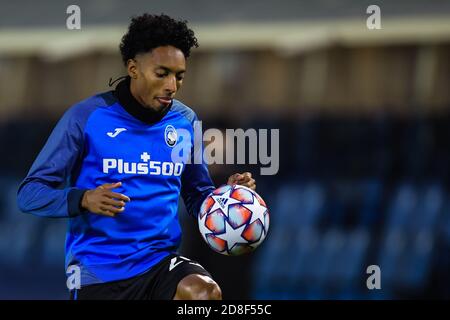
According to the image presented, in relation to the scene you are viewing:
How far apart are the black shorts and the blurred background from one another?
514 centimetres

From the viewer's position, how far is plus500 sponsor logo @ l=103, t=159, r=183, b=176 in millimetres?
4066

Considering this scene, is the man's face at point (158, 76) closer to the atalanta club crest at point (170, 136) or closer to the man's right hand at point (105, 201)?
the atalanta club crest at point (170, 136)

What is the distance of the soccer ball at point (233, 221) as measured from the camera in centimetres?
408

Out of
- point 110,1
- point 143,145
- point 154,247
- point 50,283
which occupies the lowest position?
point 50,283

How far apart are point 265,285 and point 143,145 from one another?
5.96 m

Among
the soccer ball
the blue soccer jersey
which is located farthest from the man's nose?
the soccer ball

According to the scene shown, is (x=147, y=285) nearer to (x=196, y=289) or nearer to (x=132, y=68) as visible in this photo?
(x=196, y=289)

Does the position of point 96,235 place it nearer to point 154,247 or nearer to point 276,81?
point 154,247

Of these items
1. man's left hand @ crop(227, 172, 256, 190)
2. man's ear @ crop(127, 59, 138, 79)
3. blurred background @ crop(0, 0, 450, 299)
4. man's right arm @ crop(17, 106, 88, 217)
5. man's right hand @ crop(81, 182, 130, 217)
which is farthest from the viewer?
blurred background @ crop(0, 0, 450, 299)

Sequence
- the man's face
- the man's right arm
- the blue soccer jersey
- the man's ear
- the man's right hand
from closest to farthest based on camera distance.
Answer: the man's right hand
the man's right arm
the blue soccer jersey
the man's face
the man's ear

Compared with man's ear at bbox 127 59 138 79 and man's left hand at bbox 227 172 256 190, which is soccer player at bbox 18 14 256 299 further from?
man's left hand at bbox 227 172 256 190

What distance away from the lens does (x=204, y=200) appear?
4266 millimetres

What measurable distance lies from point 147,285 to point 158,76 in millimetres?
→ 964

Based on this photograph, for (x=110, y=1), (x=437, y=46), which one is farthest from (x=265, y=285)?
(x=110, y=1)
